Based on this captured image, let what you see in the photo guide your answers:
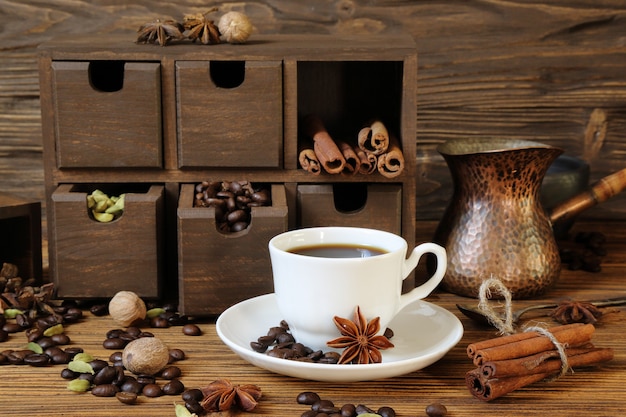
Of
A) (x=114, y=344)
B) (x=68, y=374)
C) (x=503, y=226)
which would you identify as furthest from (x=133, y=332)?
(x=503, y=226)

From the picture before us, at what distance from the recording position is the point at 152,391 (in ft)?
3.32

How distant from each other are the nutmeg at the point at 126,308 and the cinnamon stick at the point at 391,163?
404 mm

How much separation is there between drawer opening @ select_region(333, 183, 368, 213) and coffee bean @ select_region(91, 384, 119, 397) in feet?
1.84

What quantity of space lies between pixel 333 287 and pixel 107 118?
47 cm

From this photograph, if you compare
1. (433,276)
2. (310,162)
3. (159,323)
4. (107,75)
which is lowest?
(159,323)

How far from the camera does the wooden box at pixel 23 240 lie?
1.38 metres

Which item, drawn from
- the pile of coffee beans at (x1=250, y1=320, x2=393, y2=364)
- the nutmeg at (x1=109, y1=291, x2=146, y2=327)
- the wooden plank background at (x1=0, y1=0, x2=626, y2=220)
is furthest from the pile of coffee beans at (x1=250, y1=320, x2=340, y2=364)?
the wooden plank background at (x1=0, y1=0, x2=626, y2=220)

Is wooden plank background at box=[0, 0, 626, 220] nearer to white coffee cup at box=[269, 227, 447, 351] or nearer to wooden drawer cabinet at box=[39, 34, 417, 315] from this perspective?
wooden drawer cabinet at box=[39, 34, 417, 315]

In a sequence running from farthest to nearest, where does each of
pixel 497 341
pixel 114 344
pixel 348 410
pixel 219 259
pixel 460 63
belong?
pixel 460 63 → pixel 219 259 → pixel 114 344 → pixel 497 341 → pixel 348 410

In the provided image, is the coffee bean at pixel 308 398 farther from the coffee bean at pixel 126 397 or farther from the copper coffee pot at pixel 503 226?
the copper coffee pot at pixel 503 226

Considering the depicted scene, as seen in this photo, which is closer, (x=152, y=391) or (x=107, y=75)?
(x=152, y=391)

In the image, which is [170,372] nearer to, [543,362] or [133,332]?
[133,332]

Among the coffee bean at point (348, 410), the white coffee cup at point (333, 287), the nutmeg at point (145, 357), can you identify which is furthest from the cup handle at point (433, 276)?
the nutmeg at point (145, 357)

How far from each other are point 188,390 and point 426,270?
0.61 metres
